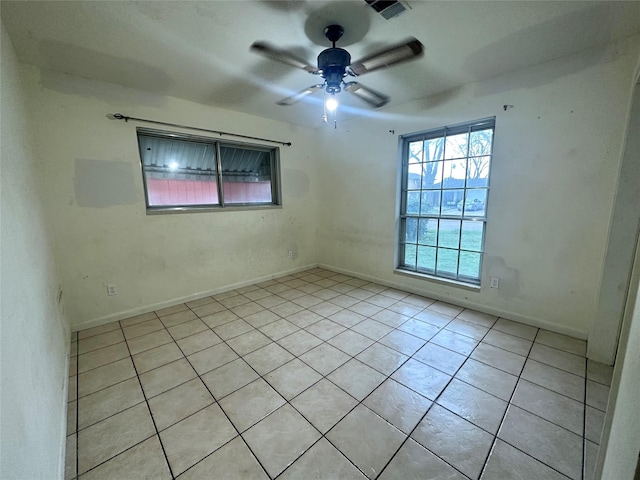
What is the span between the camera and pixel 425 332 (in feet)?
7.89

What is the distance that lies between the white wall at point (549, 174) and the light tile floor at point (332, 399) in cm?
37

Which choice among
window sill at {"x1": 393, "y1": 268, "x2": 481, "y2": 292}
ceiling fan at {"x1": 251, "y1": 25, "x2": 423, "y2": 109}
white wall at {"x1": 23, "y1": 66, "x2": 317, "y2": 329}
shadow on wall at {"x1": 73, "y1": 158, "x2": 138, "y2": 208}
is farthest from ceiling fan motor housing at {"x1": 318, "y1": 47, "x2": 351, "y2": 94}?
window sill at {"x1": 393, "y1": 268, "x2": 481, "y2": 292}

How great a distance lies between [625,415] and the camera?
667mm

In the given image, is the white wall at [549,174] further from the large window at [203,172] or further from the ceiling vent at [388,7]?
the large window at [203,172]

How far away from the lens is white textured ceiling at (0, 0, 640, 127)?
158cm

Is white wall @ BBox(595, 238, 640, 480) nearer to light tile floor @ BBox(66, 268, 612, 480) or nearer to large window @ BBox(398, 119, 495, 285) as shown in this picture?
light tile floor @ BBox(66, 268, 612, 480)

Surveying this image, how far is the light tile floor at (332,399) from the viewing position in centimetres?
124

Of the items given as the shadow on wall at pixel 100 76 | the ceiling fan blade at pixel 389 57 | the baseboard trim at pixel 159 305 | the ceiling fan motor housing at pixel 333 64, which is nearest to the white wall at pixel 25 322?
the shadow on wall at pixel 100 76

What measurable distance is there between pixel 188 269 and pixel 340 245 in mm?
2285

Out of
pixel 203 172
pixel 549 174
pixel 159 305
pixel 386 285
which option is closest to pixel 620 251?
pixel 549 174

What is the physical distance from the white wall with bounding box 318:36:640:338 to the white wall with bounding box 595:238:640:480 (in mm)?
1698

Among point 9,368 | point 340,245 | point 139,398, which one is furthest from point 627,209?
point 139,398

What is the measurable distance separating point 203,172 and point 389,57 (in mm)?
2573

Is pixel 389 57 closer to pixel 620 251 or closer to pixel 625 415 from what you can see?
pixel 625 415
